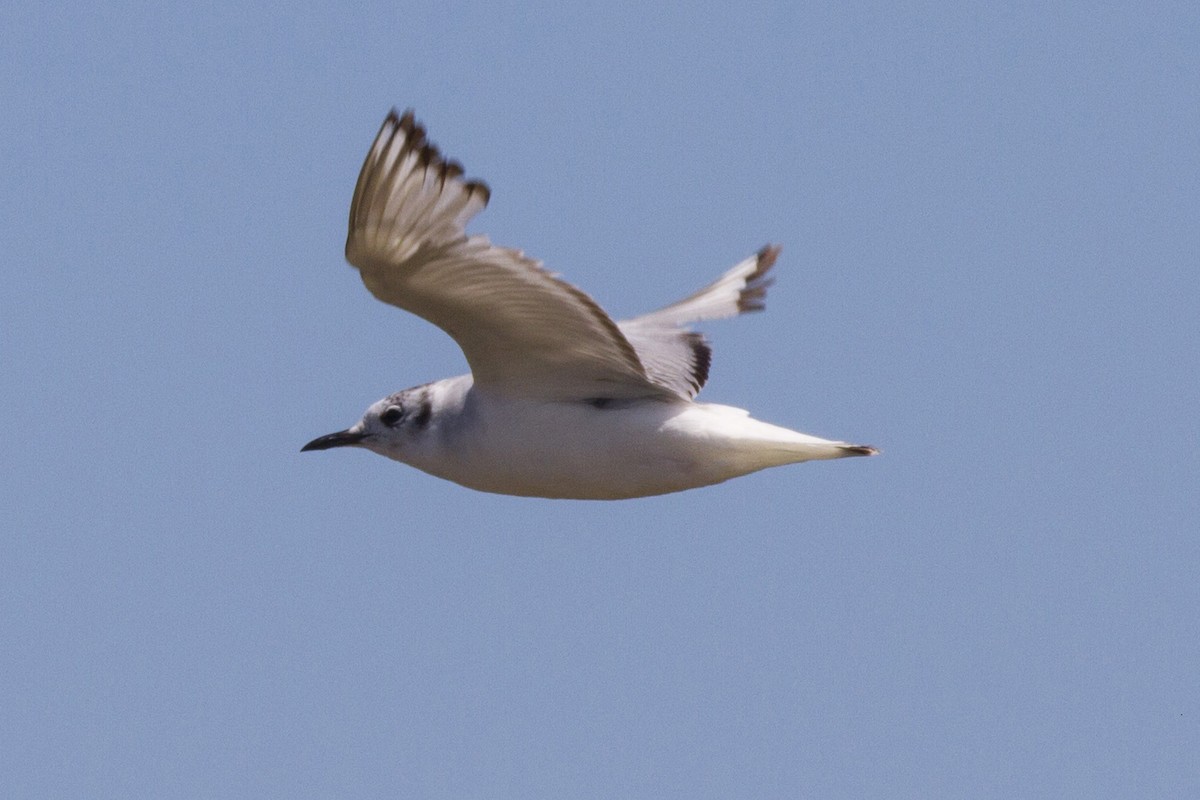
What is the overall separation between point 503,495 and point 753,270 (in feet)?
9.55

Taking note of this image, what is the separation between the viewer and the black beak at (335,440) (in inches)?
373

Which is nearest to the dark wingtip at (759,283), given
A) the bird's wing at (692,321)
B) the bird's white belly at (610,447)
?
the bird's wing at (692,321)

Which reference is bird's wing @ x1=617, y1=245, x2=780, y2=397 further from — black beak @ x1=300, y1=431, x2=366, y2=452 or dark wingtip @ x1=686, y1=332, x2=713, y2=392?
black beak @ x1=300, y1=431, x2=366, y2=452

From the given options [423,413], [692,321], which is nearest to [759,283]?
[692,321]

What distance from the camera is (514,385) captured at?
8641 mm

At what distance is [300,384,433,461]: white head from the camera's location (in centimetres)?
912

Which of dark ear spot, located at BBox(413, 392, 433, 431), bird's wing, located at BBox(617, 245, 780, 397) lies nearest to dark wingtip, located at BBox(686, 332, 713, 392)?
bird's wing, located at BBox(617, 245, 780, 397)

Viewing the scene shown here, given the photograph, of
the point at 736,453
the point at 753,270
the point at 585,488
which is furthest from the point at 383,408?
the point at 753,270

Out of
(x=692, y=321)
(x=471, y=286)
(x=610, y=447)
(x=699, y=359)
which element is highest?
(x=692, y=321)

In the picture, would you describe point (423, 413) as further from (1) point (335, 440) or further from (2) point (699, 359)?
(2) point (699, 359)

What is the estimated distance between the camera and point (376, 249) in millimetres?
7430

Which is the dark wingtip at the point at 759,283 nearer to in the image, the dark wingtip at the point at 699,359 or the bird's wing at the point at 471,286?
the dark wingtip at the point at 699,359

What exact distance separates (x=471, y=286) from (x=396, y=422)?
1665mm

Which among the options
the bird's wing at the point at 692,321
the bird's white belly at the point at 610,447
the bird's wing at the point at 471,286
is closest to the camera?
the bird's wing at the point at 471,286
